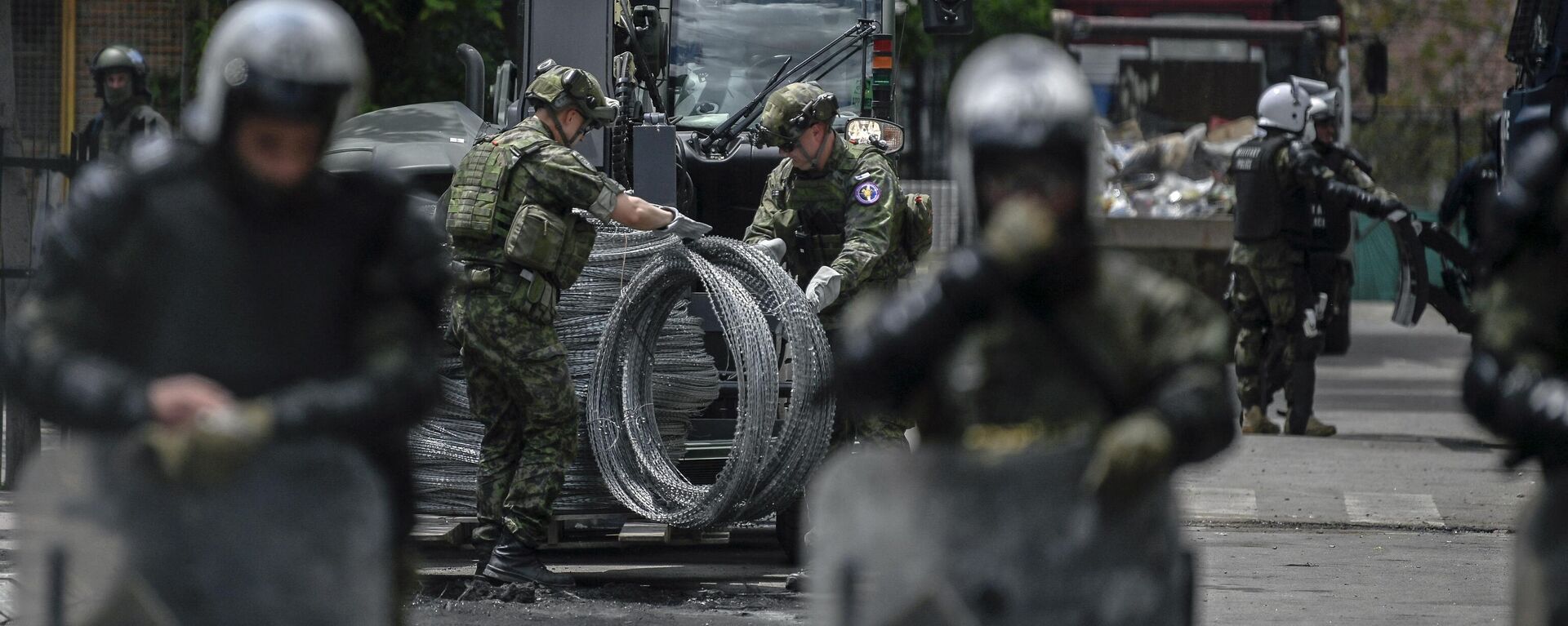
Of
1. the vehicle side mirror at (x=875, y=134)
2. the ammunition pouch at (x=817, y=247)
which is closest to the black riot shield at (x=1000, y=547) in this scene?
the ammunition pouch at (x=817, y=247)

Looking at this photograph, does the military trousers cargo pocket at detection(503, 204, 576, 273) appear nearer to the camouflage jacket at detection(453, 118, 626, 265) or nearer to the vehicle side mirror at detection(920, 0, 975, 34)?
the camouflage jacket at detection(453, 118, 626, 265)

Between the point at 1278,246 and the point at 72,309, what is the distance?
10.5 m

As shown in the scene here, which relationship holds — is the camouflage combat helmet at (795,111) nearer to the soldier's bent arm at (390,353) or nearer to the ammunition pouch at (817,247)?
the ammunition pouch at (817,247)

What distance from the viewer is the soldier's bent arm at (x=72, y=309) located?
3078 millimetres

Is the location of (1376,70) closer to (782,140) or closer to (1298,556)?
(1298,556)

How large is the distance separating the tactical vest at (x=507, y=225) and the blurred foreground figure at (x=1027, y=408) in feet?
12.9

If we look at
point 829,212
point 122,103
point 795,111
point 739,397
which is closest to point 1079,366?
point 739,397

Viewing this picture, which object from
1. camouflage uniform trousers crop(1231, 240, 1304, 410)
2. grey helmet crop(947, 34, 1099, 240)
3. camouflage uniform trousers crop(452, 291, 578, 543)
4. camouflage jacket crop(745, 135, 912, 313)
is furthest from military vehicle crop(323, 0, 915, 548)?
grey helmet crop(947, 34, 1099, 240)

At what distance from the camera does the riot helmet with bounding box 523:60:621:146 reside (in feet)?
23.4

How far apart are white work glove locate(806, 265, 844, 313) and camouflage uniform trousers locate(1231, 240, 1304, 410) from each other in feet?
18.6

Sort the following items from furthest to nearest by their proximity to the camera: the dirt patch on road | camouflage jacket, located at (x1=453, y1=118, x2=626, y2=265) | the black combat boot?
1. the black combat boot
2. camouflage jacket, located at (x1=453, y1=118, x2=626, y2=265)
3. the dirt patch on road

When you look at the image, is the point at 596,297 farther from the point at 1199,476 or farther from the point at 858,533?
the point at 858,533


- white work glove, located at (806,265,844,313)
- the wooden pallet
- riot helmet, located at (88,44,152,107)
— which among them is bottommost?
the wooden pallet

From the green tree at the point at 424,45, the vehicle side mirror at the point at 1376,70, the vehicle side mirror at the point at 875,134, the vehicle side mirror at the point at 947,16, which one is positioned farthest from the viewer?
the vehicle side mirror at the point at 1376,70
